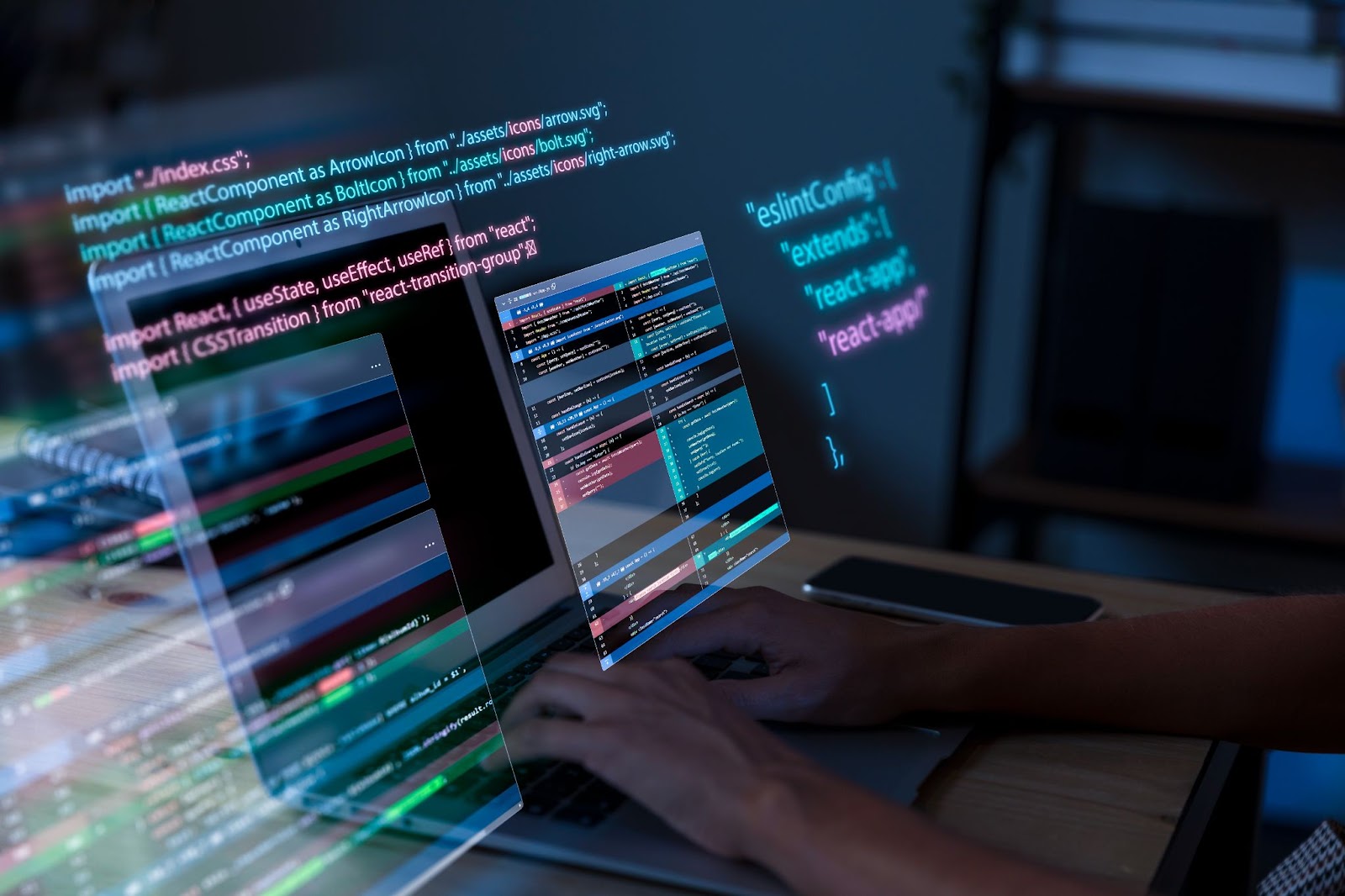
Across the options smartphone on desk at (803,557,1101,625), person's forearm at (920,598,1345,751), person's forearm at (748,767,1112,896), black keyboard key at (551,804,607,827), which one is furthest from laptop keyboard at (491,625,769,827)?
smartphone on desk at (803,557,1101,625)

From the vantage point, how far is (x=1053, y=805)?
2.53ft

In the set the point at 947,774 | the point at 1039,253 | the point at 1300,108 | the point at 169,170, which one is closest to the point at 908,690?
the point at 947,774

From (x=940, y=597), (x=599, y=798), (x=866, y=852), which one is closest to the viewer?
(x=866, y=852)

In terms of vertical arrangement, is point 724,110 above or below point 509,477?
above

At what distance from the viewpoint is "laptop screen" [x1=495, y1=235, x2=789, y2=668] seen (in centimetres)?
→ 83

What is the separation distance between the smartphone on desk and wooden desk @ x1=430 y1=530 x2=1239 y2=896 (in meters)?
0.17

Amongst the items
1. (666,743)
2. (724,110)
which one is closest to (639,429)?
(666,743)

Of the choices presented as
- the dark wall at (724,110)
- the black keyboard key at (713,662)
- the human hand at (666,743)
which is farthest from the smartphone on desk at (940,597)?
the human hand at (666,743)

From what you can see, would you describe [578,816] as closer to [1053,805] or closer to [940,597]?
[1053,805]

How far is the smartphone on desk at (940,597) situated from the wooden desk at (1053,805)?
17cm

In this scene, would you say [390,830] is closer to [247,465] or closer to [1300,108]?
[247,465]

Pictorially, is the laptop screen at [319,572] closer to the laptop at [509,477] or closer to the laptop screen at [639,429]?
the laptop at [509,477]

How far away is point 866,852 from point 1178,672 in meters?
0.36

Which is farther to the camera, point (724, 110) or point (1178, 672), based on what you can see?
point (724, 110)
